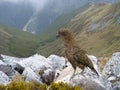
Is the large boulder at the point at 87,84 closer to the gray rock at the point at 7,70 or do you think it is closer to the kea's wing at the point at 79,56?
the kea's wing at the point at 79,56

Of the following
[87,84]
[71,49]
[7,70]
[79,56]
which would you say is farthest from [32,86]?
[7,70]

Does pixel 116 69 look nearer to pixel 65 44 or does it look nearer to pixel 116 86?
pixel 116 86

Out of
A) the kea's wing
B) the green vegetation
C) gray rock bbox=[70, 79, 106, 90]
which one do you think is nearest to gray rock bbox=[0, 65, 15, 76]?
gray rock bbox=[70, 79, 106, 90]

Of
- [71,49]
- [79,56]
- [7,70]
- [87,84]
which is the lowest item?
[87,84]

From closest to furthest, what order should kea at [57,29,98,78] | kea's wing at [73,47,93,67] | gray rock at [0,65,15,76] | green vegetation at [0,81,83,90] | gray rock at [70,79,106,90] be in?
1. green vegetation at [0,81,83,90]
2. kea at [57,29,98,78]
3. kea's wing at [73,47,93,67]
4. gray rock at [70,79,106,90]
5. gray rock at [0,65,15,76]

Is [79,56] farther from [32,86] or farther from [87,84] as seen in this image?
[32,86]

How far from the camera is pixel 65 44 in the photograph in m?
16.4

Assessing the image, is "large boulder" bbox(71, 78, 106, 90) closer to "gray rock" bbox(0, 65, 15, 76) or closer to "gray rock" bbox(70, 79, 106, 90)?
"gray rock" bbox(70, 79, 106, 90)

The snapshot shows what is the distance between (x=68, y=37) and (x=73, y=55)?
86 cm

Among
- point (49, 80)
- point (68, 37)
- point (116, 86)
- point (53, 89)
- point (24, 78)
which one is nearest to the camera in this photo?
point (53, 89)

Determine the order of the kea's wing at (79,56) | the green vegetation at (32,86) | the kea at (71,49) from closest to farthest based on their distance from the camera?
the green vegetation at (32,86)
the kea at (71,49)
the kea's wing at (79,56)

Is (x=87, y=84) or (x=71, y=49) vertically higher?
(x=71, y=49)

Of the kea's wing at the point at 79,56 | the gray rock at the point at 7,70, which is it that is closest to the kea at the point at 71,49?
the kea's wing at the point at 79,56

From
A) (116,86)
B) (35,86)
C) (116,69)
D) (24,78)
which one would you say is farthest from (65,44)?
(116,69)
